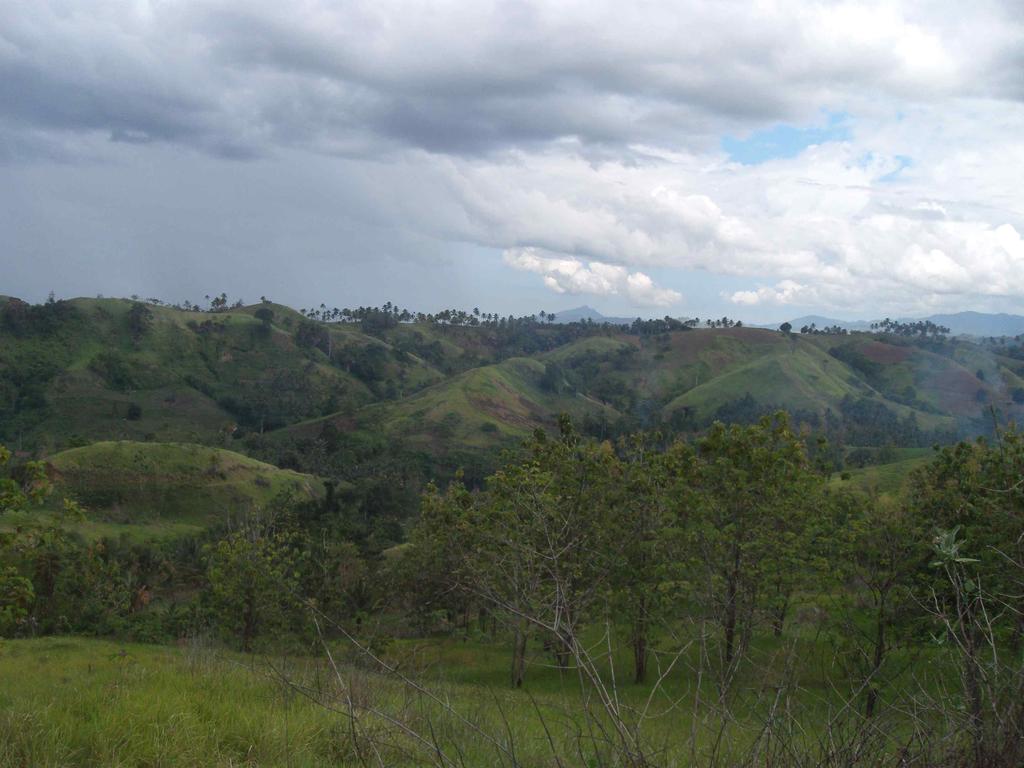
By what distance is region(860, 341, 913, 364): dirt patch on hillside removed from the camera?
6762 inches

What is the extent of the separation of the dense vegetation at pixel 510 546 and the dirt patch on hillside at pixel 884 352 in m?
0.98

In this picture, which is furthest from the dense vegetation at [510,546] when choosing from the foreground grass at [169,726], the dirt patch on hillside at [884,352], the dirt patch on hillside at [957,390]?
the dirt patch on hillside at [884,352]

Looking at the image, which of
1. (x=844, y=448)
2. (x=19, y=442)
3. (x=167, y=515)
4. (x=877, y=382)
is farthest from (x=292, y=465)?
(x=877, y=382)

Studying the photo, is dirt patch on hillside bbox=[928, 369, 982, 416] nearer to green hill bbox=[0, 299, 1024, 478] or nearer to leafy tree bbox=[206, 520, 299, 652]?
green hill bbox=[0, 299, 1024, 478]

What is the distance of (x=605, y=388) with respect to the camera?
6865 inches

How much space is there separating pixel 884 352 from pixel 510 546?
626 feet

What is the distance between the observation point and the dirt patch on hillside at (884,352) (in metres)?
172

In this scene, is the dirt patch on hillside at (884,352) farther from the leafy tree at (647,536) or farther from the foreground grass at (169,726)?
the foreground grass at (169,726)

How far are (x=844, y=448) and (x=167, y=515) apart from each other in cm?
8967

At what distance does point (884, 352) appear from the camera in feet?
576

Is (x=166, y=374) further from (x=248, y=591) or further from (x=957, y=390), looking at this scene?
(x=957, y=390)

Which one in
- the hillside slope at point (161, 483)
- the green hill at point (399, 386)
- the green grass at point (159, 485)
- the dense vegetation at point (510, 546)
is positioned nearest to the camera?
the dense vegetation at point (510, 546)

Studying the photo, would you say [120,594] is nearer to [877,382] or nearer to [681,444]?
[681,444]

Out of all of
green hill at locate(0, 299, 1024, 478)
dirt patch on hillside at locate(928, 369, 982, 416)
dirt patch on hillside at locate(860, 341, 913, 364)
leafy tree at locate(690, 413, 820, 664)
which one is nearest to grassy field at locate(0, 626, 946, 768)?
leafy tree at locate(690, 413, 820, 664)
